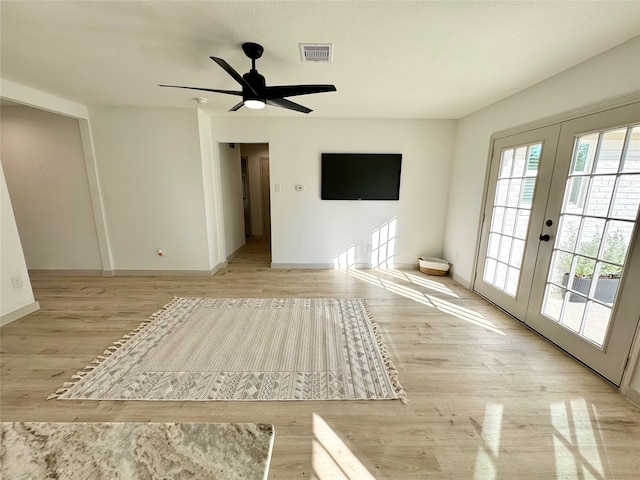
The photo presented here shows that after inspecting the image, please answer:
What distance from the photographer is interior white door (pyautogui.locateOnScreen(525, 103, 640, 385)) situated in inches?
70.4

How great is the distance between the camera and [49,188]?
3.74 meters

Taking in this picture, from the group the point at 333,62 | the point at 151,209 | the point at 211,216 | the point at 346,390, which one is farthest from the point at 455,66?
the point at 151,209

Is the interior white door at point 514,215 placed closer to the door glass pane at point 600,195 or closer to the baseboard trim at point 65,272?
the door glass pane at point 600,195

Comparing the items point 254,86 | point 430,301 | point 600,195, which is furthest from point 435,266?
point 254,86

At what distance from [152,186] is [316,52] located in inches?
122

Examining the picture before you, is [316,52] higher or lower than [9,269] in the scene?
higher

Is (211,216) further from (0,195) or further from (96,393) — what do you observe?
(96,393)

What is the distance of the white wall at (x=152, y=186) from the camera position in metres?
3.61

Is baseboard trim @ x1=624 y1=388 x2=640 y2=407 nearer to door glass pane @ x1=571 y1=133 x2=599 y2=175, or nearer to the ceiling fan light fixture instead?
door glass pane @ x1=571 y1=133 x2=599 y2=175

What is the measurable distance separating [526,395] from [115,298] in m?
4.26

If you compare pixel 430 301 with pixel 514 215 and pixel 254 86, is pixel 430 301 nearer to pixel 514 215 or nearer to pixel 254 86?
pixel 514 215

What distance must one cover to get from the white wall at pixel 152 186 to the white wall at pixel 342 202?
638mm

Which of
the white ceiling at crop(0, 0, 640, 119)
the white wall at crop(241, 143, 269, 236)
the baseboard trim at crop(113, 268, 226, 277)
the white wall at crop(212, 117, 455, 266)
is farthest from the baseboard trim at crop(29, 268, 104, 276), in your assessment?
the white wall at crop(241, 143, 269, 236)

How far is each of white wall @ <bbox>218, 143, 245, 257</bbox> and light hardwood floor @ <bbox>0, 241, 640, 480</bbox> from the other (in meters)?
2.24
